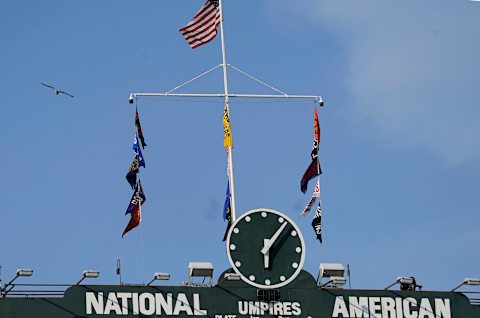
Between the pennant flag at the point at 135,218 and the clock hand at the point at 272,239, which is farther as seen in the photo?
the pennant flag at the point at 135,218

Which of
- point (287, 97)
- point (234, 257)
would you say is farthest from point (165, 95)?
point (234, 257)

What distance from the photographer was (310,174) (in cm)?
9394

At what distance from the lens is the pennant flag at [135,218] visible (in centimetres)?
9050

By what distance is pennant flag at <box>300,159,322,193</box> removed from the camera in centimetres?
9388

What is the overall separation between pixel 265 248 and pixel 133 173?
34.4ft

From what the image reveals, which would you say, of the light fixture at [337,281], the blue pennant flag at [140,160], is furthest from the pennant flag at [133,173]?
the light fixture at [337,281]

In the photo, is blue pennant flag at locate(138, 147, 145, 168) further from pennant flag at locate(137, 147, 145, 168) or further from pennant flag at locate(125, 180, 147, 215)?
pennant flag at locate(125, 180, 147, 215)

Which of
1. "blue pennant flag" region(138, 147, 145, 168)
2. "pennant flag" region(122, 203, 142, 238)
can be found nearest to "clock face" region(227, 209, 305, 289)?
"pennant flag" region(122, 203, 142, 238)

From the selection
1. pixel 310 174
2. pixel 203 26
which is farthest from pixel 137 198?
pixel 203 26

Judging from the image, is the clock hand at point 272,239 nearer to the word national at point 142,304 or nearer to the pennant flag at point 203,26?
the word national at point 142,304

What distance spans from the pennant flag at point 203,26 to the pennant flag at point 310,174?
8.69 metres

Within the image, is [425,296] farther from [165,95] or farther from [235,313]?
[165,95]

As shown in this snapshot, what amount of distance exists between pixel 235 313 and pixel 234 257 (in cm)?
247

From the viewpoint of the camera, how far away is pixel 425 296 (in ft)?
284
